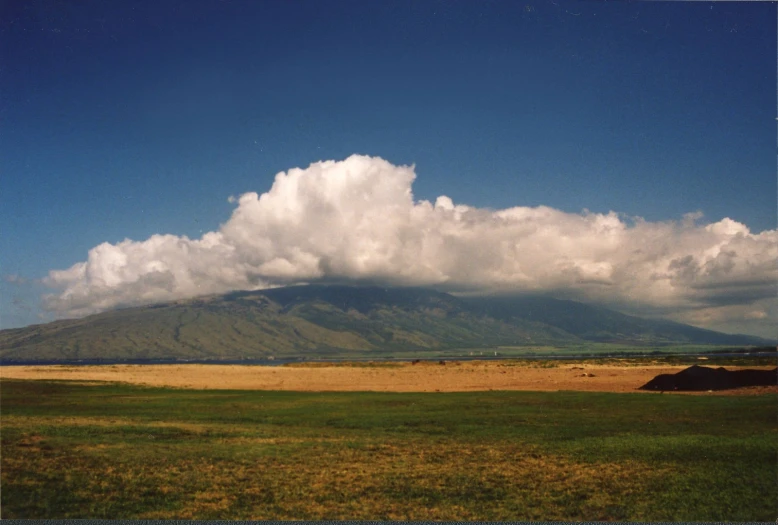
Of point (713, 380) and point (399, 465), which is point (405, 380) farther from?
point (399, 465)

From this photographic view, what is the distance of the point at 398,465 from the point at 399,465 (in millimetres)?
35

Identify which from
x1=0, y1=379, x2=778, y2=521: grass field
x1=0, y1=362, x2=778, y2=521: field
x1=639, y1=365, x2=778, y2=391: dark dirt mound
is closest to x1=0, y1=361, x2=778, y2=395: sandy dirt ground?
x1=639, y1=365, x2=778, y2=391: dark dirt mound

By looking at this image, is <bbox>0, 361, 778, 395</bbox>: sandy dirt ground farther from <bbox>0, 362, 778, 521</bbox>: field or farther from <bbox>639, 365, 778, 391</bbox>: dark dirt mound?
<bbox>0, 362, 778, 521</bbox>: field

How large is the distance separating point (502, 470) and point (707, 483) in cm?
540

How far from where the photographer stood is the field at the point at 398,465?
1344 cm

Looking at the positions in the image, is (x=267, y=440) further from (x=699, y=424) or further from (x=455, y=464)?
(x=699, y=424)

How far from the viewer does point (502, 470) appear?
54.6 ft

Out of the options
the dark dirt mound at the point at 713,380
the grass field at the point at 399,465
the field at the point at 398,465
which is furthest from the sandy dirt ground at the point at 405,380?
the grass field at the point at 399,465

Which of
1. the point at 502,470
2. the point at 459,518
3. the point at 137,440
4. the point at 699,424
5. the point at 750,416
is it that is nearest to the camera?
the point at 459,518

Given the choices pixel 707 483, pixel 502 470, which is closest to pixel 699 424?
pixel 707 483

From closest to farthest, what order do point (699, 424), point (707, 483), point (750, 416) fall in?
point (707, 483)
point (699, 424)
point (750, 416)

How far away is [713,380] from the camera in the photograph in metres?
45.5

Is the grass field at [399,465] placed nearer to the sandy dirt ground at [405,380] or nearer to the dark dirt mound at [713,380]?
the dark dirt mound at [713,380]

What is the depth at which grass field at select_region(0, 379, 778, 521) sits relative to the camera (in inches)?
529
